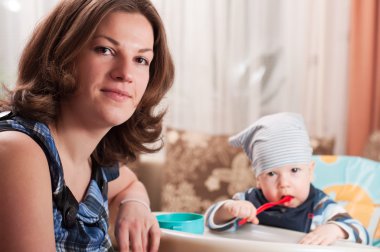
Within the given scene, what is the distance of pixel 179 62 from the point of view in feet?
9.62

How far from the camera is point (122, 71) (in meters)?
1.09

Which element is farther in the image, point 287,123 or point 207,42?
point 207,42

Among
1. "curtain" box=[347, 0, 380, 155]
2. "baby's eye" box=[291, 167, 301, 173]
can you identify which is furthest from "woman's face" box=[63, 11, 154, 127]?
"curtain" box=[347, 0, 380, 155]

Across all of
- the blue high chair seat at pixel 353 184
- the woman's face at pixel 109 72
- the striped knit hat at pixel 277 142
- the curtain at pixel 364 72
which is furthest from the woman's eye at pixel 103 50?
the curtain at pixel 364 72

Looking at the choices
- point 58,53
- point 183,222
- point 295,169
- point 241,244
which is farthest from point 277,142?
point 58,53

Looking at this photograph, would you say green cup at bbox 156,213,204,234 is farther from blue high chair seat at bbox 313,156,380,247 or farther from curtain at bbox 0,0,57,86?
curtain at bbox 0,0,57,86

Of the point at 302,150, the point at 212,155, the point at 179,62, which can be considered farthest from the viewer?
the point at 179,62

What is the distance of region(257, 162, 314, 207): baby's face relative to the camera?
4.34ft

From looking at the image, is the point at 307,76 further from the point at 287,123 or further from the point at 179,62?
the point at 287,123

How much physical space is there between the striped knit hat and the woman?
0.34 meters

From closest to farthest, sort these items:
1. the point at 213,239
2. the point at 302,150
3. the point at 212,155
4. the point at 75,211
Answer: the point at 213,239 < the point at 75,211 < the point at 302,150 < the point at 212,155

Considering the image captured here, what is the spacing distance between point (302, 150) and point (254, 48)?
174 cm

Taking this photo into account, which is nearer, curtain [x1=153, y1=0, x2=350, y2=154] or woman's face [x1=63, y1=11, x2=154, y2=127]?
woman's face [x1=63, y1=11, x2=154, y2=127]

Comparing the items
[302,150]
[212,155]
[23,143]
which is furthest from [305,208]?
[212,155]
